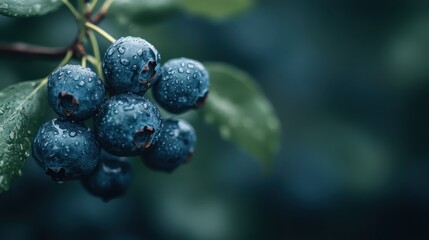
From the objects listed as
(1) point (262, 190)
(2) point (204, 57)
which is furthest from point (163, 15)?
(1) point (262, 190)

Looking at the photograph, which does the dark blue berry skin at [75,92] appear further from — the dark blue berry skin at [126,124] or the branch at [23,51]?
the branch at [23,51]

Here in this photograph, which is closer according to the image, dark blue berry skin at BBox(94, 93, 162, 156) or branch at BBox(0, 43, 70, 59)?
dark blue berry skin at BBox(94, 93, 162, 156)

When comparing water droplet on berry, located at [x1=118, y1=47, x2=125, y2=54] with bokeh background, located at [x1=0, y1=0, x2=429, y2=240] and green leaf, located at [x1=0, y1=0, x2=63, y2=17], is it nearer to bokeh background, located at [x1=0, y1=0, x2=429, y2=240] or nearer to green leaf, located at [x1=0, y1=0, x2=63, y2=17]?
green leaf, located at [x1=0, y1=0, x2=63, y2=17]

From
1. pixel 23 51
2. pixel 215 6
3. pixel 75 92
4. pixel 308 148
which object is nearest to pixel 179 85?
pixel 75 92

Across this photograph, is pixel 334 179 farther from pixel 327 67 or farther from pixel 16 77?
pixel 16 77

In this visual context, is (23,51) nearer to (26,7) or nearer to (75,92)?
(26,7)

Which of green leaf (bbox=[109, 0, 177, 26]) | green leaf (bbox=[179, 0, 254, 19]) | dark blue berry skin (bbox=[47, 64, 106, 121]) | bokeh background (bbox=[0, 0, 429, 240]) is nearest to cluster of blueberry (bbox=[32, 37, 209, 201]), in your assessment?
dark blue berry skin (bbox=[47, 64, 106, 121])

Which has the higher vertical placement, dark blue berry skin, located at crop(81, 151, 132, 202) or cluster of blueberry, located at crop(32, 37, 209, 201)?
cluster of blueberry, located at crop(32, 37, 209, 201)

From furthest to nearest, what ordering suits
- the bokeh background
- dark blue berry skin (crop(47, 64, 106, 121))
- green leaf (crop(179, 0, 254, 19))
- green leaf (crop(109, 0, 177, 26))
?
the bokeh background, green leaf (crop(179, 0, 254, 19)), green leaf (crop(109, 0, 177, 26)), dark blue berry skin (crop(47, 64, 106, 121))

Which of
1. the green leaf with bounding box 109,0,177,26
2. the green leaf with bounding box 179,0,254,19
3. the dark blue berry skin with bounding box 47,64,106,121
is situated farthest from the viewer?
the green leaf with bounding box 179,0,254,19
